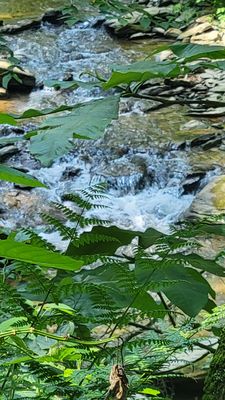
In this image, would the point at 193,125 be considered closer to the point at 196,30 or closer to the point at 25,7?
the point at 196,30

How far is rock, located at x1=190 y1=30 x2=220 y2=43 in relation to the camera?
10805 mm

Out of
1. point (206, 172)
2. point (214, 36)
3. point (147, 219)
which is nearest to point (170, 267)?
point (147, 219)

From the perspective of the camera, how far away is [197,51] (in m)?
0.85

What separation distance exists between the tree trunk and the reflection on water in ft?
42.3

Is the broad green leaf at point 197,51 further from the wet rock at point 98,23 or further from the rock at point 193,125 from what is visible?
the wet rock at point 98,23

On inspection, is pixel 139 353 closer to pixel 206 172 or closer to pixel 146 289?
pixel 146 289

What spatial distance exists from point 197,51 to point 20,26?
485 inches

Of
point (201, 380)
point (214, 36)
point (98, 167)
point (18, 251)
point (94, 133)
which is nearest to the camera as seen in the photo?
point (18, 251)

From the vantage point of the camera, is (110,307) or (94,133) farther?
(110,307)

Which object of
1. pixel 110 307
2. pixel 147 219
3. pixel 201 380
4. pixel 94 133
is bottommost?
pixel 147 219

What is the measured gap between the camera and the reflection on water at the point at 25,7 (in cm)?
1367

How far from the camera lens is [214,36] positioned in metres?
11.0

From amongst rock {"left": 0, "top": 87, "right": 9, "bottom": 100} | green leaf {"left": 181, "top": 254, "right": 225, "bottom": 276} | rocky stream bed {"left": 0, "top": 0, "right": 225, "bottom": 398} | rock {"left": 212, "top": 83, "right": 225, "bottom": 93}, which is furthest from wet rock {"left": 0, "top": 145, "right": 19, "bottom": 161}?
green leaf {"left": 181, "top": 254, "right": 225, "bottom": 276}

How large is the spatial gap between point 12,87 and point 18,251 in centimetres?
989
